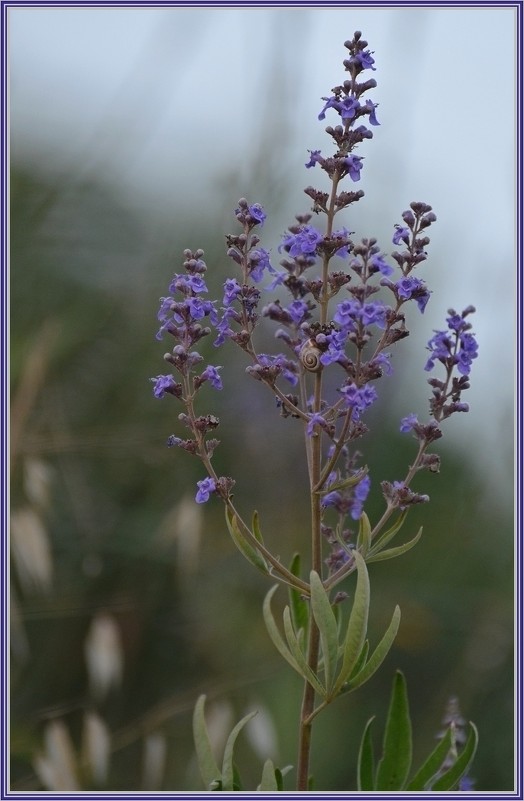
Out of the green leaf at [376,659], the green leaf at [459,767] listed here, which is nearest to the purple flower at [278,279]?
the green leaf at [376,659]

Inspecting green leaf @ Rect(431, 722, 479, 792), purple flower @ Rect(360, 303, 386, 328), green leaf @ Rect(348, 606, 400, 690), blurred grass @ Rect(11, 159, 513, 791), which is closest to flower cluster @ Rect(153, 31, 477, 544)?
purple flower @ Rect(360, 303, 386, 328)

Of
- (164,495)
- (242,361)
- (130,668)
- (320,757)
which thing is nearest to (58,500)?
(164,495)

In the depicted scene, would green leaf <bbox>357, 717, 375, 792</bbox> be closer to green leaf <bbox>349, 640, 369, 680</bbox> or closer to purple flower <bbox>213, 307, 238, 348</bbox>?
green leaf <bbox>349, 640, 369, 680</bbox>

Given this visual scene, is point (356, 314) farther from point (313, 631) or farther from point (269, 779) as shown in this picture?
point (269, 779)

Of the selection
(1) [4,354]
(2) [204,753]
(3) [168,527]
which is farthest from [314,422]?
(3) [168,527]

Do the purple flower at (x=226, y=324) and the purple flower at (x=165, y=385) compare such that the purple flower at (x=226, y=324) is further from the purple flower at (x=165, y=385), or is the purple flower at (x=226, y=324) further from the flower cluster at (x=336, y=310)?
the purple flower at (x=165, y=385)
